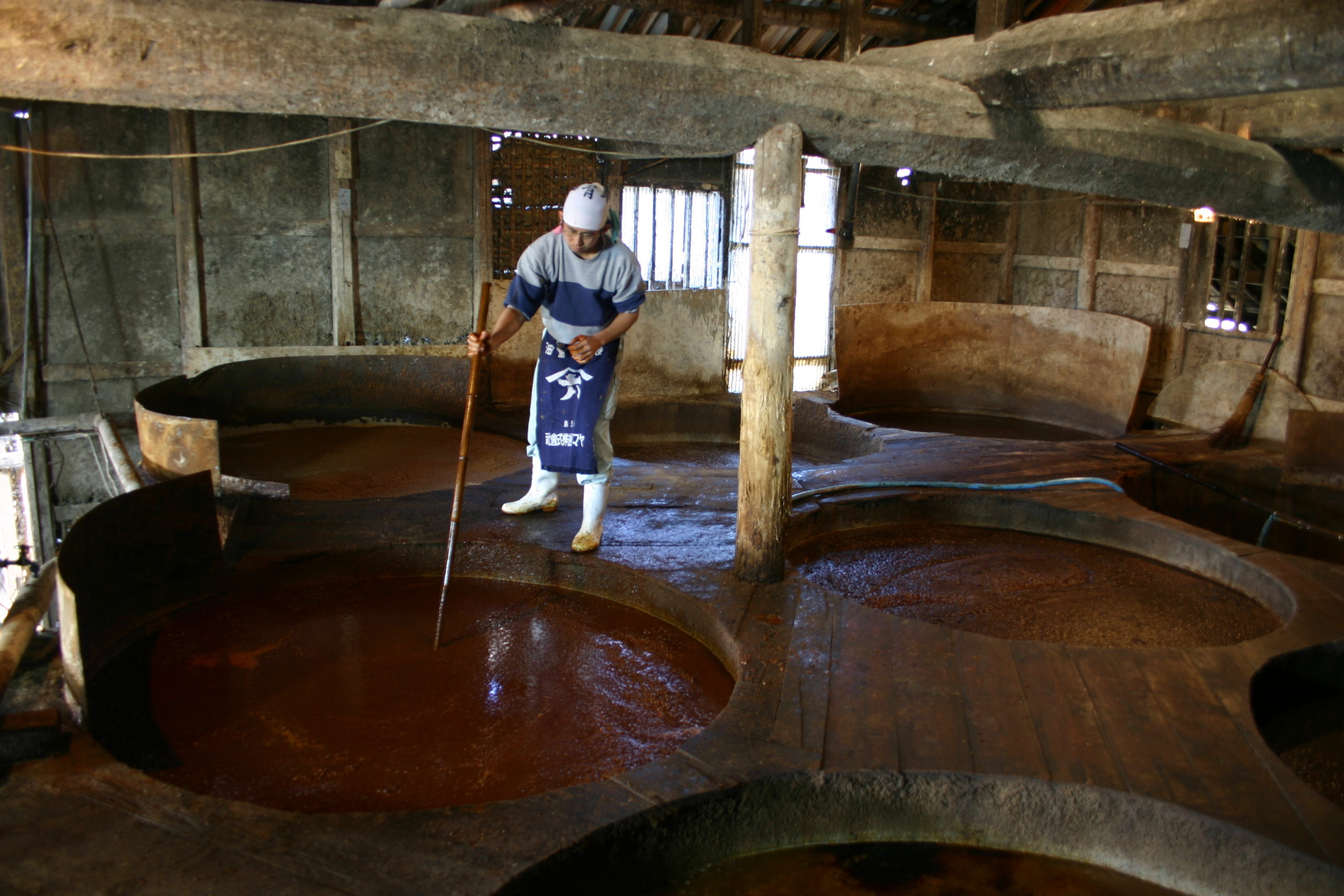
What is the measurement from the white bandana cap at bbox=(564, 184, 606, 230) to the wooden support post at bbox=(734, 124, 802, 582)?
2.20ft

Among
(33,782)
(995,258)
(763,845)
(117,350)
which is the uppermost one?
(995,258)

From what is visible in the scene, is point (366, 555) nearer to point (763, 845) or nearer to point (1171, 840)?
point (763, 845)

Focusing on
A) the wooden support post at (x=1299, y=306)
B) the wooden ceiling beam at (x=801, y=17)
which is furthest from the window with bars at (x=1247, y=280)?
the wooden ceiling beam at (x=801, y=17)

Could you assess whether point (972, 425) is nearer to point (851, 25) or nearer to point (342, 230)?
point (851, 25)

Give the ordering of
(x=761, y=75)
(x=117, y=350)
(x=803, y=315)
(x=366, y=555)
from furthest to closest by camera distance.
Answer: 1. (x=803, y=315)
2. (x=117, y=350)
3. (x=366, y=555)
4. (x=761, y=75)

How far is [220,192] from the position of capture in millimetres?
8203

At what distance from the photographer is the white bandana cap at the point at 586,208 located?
411 centimetres

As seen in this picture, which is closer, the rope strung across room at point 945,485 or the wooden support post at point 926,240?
the rope strung across room at point 945,485

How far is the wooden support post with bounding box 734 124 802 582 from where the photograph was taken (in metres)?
3.93

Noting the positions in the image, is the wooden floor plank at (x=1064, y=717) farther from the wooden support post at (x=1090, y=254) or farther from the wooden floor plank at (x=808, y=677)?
the wooden support post at (x=1090, y=254)

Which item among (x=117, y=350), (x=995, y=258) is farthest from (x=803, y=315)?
(x=117, y=350)

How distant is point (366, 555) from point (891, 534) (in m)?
2.94

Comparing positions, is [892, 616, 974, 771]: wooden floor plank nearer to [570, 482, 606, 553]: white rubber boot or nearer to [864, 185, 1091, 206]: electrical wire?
[570, 482, 606, 553]: white rubber boot

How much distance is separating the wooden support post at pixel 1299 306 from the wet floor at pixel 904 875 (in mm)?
6508
